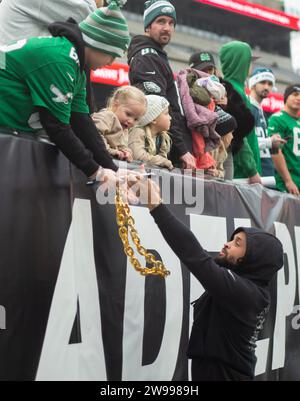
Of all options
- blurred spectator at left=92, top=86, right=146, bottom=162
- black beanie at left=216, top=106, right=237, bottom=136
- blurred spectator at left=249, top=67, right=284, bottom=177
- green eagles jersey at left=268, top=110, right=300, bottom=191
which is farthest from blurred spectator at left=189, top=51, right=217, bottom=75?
blurred spectator at left=92, top=86, right=146, bottom=162

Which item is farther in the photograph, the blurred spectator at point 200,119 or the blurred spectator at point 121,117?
the blurred spectator at point 200,119

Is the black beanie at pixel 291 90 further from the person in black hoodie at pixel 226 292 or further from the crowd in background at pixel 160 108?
the person in black hoodie at pixel 226 292

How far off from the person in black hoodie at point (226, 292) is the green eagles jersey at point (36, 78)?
22.2 inches

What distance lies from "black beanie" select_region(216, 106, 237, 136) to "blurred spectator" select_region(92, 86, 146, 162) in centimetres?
130

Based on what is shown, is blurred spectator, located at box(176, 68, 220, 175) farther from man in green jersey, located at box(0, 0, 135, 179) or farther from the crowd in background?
man in green jersey, located at box(0, 0, 135, 179)

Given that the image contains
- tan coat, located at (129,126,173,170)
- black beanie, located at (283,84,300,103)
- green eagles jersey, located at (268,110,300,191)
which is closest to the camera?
tan coat, located at (129,126,173,170)

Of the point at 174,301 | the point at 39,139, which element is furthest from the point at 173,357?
the point at 39,139

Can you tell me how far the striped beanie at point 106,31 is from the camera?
337 cm

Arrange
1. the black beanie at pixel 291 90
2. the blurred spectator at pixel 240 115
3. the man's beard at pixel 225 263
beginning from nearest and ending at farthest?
the man's beard at pixel 225 263
the blurred spectator at pixel 240 115
the black beanie at pixel 291 90

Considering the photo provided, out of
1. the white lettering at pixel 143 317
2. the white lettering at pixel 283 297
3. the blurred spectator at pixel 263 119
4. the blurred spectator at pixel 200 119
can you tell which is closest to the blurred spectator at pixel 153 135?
the blurred spectator at pixel 200 119

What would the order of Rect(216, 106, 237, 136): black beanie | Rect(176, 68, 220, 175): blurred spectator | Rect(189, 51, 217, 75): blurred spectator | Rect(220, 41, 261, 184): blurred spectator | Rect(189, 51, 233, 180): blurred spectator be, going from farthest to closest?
1. Rect(220, 41, 261, 184): blurred spectator
2. Rect(189, 51, 217, 75): blurred spectator
3. Rect(189, 51, 233, 180): blurred spectator
4. Rect(216, 106, 237, 136): black beanie
5. Rect(176, 68, 220, 175): blurred spectator

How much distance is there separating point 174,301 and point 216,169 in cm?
159

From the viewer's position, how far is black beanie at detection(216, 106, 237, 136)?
5.50m

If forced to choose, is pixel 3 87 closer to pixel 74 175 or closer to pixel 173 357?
pixel 74 175
